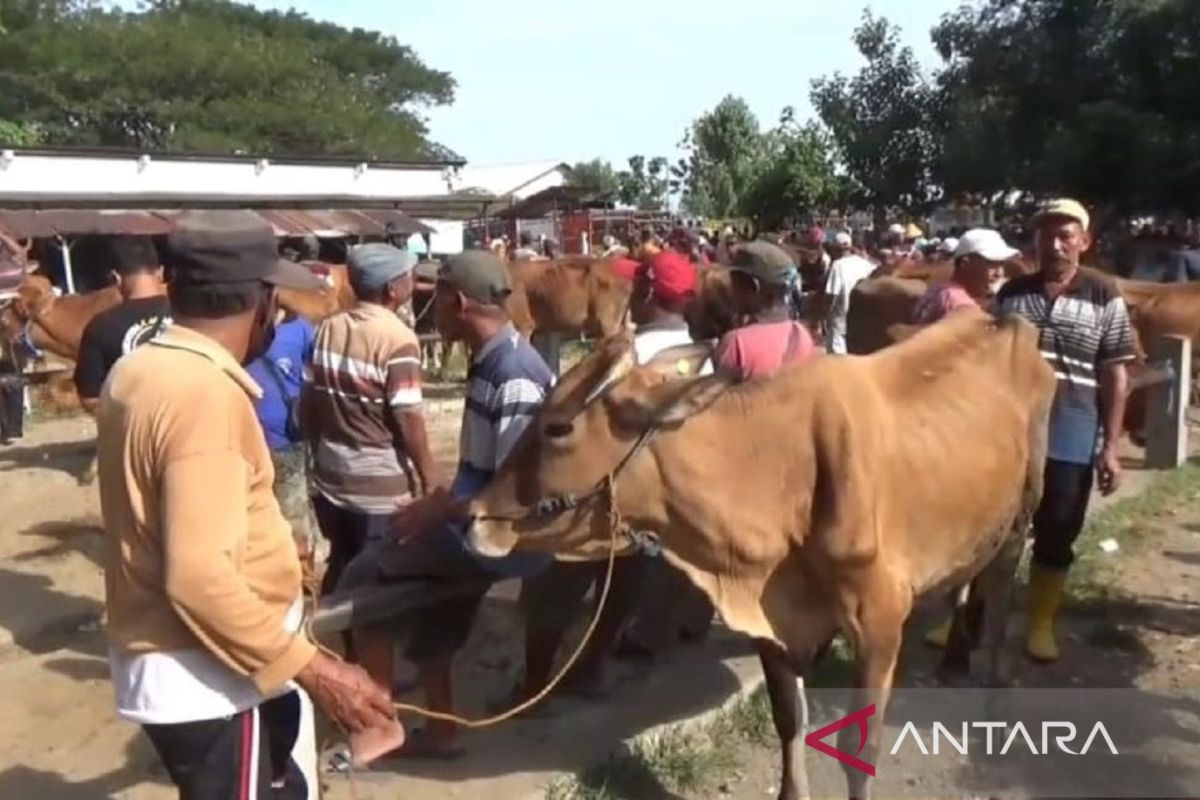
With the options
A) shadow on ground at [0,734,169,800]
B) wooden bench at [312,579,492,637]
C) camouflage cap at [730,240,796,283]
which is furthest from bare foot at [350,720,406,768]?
camouflage cap at [730,240,796,283]

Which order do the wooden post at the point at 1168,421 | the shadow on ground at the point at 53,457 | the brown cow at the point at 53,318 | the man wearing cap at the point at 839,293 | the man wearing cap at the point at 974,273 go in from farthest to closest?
the man wearing cap at the point at 839,293 → the brown cow at the point at 53,318 → the shadow on ground at the point at 53,457 → the wooden post at the point at 1168,421 → the man wearing cap at the point at 974,273

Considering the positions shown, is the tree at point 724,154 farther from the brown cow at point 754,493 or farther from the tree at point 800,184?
the brown cow at point 754,493

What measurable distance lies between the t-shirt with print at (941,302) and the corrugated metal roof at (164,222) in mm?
12200

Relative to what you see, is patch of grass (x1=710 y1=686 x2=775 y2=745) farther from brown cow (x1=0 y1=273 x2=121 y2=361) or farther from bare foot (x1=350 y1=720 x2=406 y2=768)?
brown cow (x1=0 y1=273 x2=121 y2=361)

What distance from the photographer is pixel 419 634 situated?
189 inches

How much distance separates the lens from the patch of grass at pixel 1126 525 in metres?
7.16

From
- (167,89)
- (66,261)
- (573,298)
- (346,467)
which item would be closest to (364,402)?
(346,467)

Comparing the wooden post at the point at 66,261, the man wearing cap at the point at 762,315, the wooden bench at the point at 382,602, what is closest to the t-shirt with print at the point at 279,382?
the wooden bench at the point at 382,602

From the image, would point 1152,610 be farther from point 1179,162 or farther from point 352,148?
point 352,148

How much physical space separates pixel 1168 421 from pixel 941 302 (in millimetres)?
4782

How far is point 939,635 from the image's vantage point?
6246mm

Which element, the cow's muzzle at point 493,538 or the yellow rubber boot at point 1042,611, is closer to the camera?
the cow's muzzle at point 493,538

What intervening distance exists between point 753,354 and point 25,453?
9.39 metres

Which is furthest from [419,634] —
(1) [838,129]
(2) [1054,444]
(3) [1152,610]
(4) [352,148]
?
(4) [352,148]
